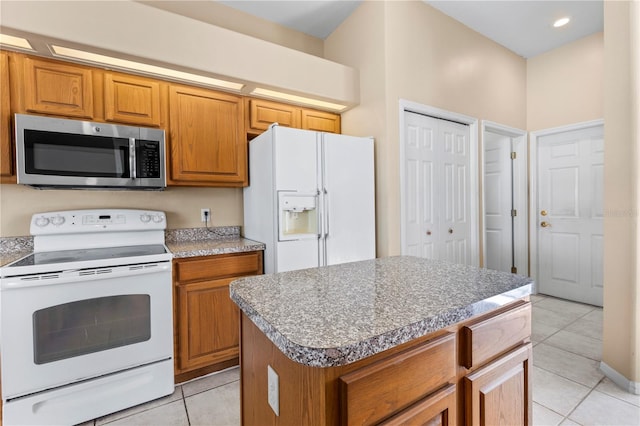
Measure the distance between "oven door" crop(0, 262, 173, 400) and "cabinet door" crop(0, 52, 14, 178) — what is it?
2.54ft

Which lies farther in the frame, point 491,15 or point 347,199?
point 491,15

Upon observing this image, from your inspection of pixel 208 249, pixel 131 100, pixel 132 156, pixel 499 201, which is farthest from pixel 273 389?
pixel 499 201

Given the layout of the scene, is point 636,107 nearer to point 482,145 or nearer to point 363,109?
point 482,145

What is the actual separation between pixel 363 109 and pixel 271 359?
2467mm

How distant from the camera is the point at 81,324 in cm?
169

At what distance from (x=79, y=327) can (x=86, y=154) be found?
1.11 m

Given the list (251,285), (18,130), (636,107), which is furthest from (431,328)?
(18,130)

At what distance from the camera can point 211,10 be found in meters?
2.62

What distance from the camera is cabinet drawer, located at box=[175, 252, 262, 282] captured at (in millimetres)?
2033

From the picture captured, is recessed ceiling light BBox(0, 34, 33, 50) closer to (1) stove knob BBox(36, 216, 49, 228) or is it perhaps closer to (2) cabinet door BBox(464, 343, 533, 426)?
(1) stove knob BBox(36, 216, 49, 228)

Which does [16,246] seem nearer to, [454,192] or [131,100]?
[131,100]

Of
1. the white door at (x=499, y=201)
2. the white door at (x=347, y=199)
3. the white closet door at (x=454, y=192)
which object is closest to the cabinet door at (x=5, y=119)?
the white door at (x=347, y=199)

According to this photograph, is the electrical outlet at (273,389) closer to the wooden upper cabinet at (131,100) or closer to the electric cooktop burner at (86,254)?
the electric cooktop burner at (86,254)

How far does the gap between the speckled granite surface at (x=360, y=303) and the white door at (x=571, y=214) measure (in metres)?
3.28
